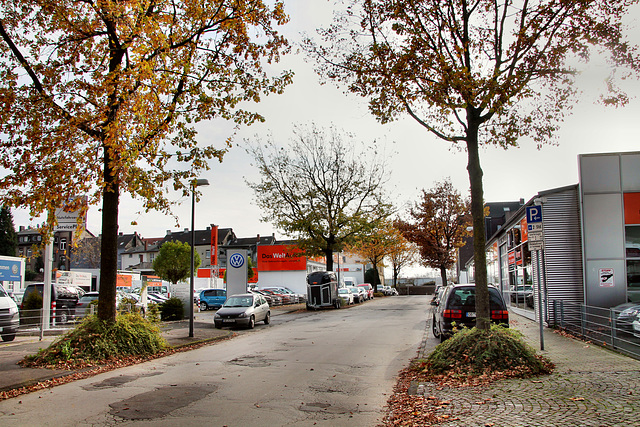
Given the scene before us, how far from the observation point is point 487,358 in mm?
8961

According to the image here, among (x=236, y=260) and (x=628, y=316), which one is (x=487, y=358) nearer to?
(x=628, y=316)

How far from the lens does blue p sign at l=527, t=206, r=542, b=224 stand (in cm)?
1175

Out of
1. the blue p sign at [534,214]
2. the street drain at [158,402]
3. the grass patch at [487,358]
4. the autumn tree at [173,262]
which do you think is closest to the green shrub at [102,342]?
the street drain at [158,402]

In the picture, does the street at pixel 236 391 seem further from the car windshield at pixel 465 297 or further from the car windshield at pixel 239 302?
the car windshield at pixel 239 302

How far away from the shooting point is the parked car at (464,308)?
1293 centimetres

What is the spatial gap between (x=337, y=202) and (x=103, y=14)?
1063 inches

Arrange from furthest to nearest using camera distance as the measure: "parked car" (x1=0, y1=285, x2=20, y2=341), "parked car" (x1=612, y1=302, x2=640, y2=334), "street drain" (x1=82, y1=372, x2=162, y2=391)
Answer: "parked car" (x1=0, y1=285, x2=20, y2=341)
"parked car" (x1=612, y1=302, x2=640, y2=334)
"street drain" (x1=82, y1=372, x2=162, y2=391)

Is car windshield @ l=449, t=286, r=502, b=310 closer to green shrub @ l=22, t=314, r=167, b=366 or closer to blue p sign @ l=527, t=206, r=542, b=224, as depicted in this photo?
blue p sign @ l=527, t=206, r=542, b=224

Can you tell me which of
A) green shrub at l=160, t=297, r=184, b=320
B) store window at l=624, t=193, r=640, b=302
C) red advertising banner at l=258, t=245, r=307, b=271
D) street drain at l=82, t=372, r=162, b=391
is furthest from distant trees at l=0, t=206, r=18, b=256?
store window at l=624, t=193, r=640, b=302

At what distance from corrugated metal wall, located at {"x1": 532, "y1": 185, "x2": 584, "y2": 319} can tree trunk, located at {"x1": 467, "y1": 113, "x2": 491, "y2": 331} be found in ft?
25.5

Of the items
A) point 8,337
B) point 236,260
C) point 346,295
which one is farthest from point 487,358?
point 346,295

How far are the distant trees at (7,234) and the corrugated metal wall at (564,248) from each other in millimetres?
79037

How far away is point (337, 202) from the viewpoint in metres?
37.8

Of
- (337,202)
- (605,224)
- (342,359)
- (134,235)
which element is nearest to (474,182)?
(342,359)
